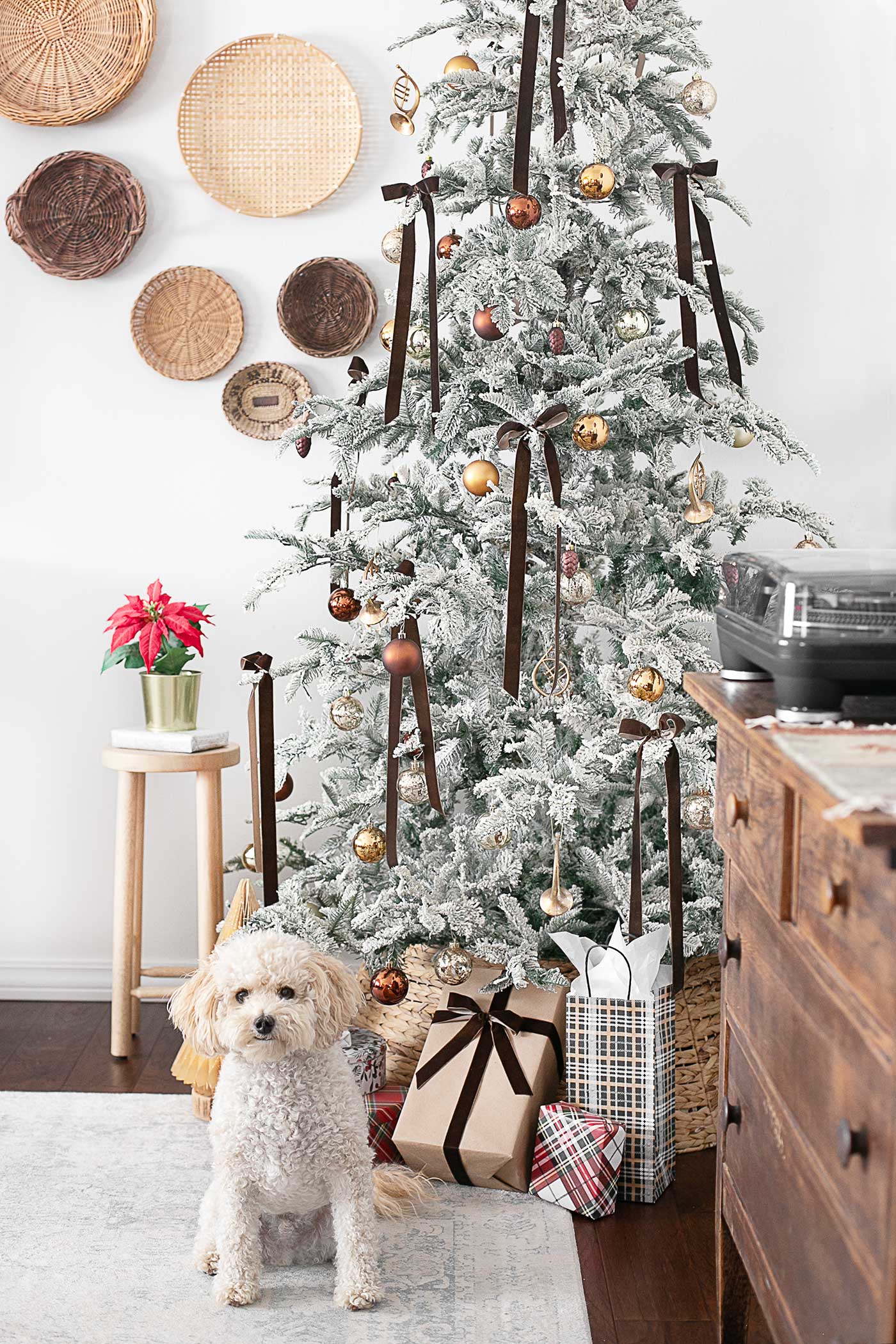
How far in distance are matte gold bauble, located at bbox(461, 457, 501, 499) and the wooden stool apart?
88 cm

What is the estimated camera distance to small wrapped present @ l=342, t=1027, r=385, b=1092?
2129 millimetres

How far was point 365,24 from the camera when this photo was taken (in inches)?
106

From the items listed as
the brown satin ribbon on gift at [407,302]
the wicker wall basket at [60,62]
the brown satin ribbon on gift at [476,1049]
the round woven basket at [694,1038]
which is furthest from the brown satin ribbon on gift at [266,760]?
the wicker wall basket at [60,62]

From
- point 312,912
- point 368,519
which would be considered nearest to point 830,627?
point 368,519

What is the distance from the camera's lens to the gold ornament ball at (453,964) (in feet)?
6.83

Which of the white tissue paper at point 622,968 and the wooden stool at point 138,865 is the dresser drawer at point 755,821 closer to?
the white tissue paper at point 622,968

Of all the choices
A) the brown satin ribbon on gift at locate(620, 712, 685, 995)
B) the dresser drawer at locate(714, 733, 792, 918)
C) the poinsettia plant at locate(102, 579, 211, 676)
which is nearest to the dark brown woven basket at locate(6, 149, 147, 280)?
the poinsettia plant at locate(102, 579, 211, 676)

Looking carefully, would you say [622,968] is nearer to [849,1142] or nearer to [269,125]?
[849,1142]

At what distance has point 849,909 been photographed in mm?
897

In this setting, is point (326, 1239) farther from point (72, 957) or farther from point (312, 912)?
point (72, 957)

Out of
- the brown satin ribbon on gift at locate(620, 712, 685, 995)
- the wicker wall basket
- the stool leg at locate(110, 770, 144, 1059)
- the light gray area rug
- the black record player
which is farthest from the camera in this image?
the wicker wall basket

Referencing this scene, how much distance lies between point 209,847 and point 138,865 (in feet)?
0.68

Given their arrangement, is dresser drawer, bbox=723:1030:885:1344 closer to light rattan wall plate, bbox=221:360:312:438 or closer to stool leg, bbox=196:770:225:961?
stool leg, bbox=196:770:225:961

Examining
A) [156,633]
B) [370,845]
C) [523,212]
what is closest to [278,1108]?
[370,845]
